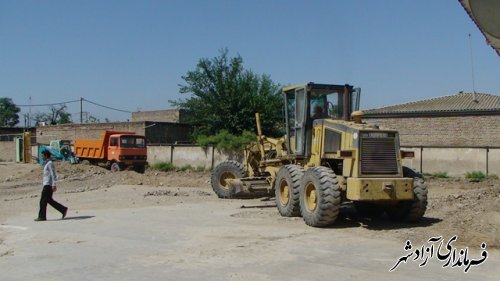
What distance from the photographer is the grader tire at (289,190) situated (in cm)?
1271

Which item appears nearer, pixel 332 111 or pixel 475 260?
pixel 475 260

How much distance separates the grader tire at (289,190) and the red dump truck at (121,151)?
2122cm

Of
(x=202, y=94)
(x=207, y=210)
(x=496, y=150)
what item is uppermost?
(x=202, y=94)

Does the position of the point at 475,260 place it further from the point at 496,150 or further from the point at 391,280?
the point at 496,150

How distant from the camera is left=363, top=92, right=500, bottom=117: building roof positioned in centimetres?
3541

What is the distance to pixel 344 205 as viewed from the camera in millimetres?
15086

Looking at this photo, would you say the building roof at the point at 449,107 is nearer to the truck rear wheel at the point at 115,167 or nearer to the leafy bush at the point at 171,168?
the leafy bush at the point at 171,168

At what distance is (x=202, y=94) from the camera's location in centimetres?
4147

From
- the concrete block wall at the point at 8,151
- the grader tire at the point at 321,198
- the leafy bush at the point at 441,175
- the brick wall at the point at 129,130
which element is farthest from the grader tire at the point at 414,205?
the concrete block wall at the point at 8,151

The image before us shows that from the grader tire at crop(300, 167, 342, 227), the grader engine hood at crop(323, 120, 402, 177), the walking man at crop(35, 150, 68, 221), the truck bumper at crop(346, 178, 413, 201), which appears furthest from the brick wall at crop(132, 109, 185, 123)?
the truck bumper at crop(346, 178, 413, 201)

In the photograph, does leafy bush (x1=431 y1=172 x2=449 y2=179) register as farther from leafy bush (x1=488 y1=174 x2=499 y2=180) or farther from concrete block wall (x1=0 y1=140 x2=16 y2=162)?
concrete block wall (x1=0 y1=140 x2=16 y2=162)

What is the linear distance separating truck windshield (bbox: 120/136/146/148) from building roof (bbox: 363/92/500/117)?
15848 millimetres

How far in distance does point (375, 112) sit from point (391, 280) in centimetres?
3449

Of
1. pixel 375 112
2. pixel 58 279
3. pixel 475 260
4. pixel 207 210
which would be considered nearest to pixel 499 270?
pixel 475 260
